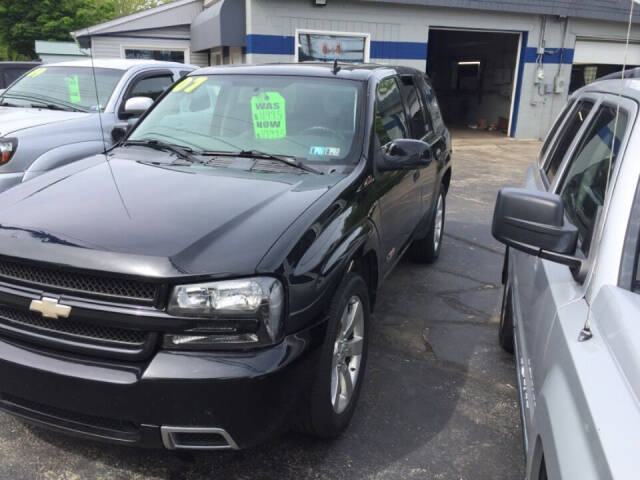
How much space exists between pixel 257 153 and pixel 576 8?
1634 cm

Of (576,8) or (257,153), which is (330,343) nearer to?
(257,153)

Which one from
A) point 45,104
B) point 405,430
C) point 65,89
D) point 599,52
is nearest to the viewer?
point 405,430

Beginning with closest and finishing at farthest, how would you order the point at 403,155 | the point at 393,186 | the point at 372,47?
the point at 403,155, the point at 393,186, the point at 372,47

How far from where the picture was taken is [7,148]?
17.4ft

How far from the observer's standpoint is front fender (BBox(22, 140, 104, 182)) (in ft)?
17.5

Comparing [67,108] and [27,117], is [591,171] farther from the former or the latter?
[67,108]

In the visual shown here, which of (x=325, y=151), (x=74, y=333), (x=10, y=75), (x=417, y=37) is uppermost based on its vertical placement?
(x=417, y=37)

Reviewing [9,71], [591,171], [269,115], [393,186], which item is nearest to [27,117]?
[269,115]

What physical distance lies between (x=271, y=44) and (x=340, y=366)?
43.1 feet

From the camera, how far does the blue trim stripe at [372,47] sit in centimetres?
1460

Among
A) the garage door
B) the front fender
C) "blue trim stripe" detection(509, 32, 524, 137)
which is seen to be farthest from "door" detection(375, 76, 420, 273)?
the garage door

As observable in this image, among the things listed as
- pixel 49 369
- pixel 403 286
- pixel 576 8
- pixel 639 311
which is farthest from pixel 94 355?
pixel 576 8

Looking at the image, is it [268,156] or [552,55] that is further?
[552,55]

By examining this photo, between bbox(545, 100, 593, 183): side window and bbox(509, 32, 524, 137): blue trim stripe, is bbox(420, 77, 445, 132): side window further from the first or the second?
bbox(509, 32, 524, 137): blue trim stripe
